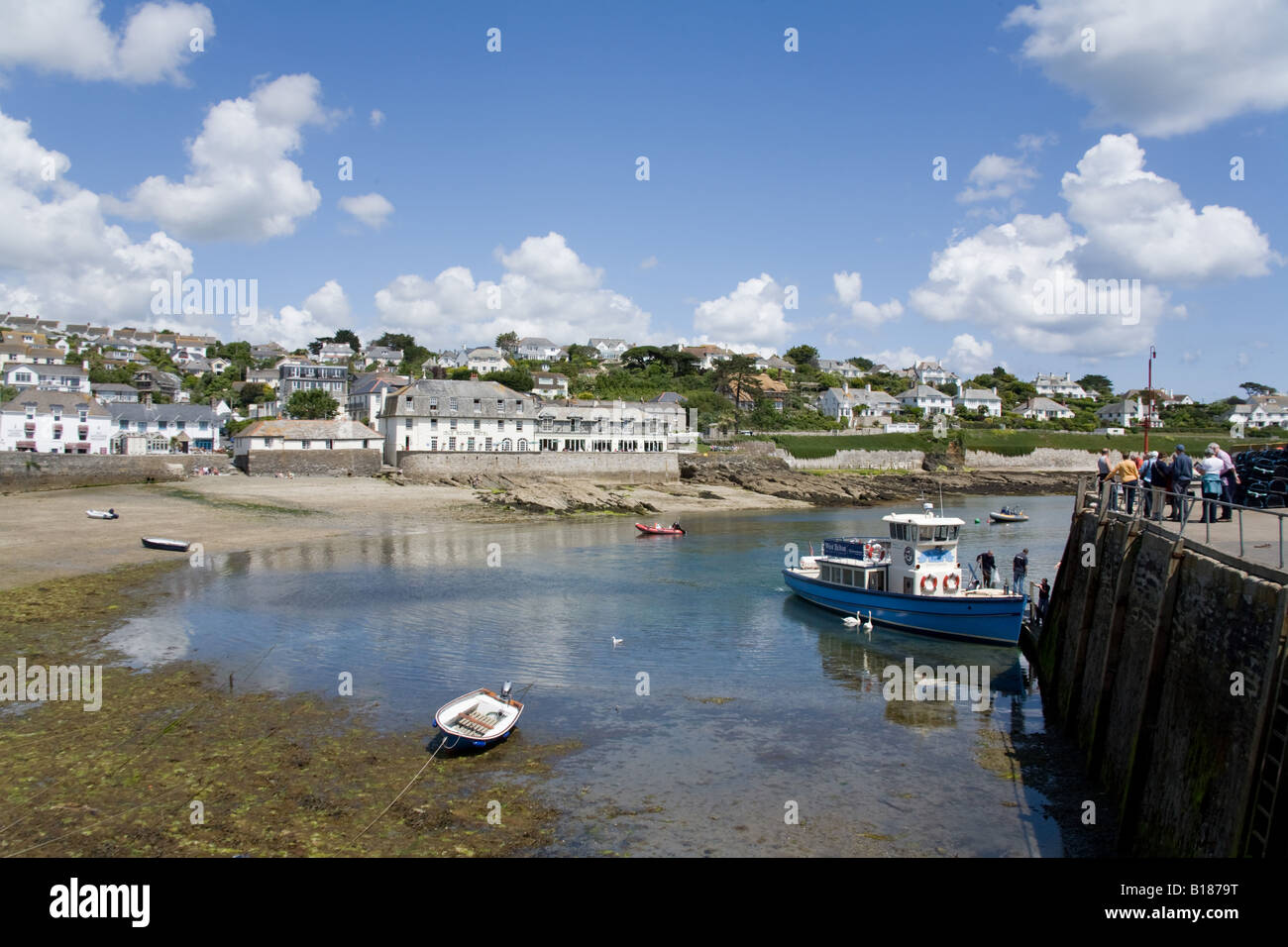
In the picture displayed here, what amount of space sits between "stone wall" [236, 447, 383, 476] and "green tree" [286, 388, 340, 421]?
17240 millimetres

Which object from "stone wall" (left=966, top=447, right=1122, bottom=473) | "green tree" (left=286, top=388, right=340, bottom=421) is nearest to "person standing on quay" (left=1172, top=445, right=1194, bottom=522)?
"green tree" (left=286, top=388, right=340, bottom=421)

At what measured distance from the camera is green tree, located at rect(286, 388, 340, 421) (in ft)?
318

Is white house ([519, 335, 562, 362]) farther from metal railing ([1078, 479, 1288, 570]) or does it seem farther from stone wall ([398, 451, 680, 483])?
metal railing ([1078, 479, 1288, 570])

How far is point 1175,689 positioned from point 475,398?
80317 millimetres

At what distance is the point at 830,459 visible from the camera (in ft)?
361

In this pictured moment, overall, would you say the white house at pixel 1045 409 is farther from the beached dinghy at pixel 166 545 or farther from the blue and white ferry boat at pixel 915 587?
the beached dinghy at pixel 166 545

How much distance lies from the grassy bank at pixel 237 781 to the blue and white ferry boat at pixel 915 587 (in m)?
17.5

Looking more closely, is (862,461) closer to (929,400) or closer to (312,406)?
(929,400)

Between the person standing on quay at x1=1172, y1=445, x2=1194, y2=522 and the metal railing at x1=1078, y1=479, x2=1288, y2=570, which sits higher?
the person standing on quay at x1=1172, y1=445, x2=1194, y2=522

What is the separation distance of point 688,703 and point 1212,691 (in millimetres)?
Answer: 13088

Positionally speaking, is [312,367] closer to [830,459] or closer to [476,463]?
[476,463]

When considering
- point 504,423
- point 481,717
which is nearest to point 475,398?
point 504,423

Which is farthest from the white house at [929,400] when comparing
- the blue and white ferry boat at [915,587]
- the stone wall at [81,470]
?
the blue and white ferry boat at [915,587]
